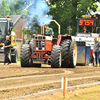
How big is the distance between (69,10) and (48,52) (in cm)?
1803

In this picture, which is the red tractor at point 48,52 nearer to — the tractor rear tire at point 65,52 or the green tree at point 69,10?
the tractor rear tire at point 65,52

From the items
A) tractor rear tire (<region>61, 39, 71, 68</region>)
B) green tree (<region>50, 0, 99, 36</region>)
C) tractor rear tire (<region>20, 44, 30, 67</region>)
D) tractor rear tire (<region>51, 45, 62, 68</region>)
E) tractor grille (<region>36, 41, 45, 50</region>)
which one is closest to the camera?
tractor rear tire (<region>51, 45, 62, 68</region>)

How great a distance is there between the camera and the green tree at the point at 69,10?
34531mm

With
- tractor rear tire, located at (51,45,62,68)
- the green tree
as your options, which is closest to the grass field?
tractor rear tire, located at (51,45,62,68)

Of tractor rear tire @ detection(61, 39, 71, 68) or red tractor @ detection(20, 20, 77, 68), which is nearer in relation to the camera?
red tractor @ detection(20, 20, 77, 68)

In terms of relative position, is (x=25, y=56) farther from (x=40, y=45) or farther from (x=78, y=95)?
(x=78, y=95)

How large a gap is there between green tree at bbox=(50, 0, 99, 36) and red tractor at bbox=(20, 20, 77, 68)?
55.3 ft

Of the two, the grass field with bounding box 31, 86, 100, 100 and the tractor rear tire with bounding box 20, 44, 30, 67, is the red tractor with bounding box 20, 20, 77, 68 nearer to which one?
the tractor rear tire with bounding box 20, 44, 30, 67

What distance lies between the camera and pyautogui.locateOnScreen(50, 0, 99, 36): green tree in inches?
1359

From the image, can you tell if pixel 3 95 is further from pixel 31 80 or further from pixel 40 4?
pixel 40 4

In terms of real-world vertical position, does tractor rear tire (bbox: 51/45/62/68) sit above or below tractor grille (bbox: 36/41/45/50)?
below

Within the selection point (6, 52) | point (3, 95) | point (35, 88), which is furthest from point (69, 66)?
point (3, 95)

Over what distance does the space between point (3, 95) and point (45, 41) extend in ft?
30.0

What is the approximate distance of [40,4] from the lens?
2562 centimetres
